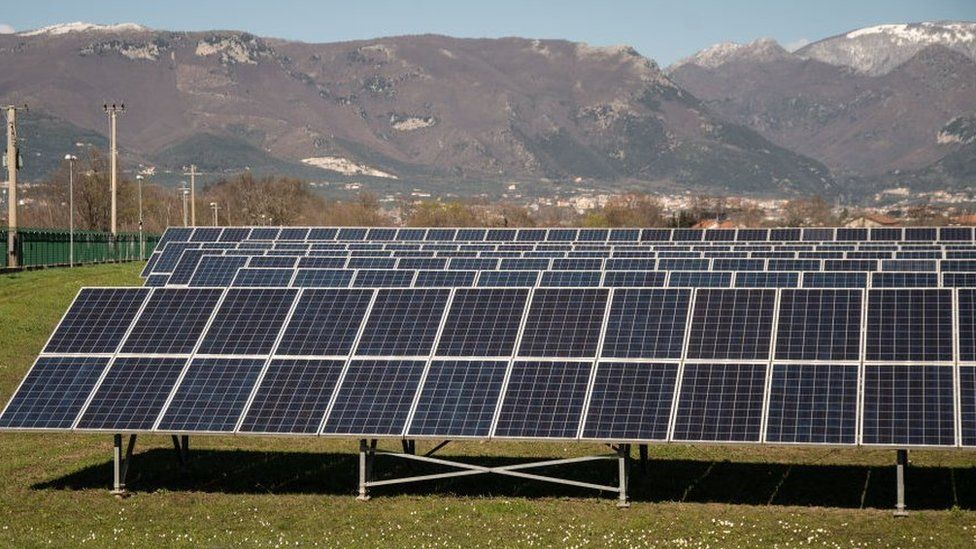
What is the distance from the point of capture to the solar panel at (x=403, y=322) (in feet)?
81.3

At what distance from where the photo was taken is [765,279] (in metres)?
41.4

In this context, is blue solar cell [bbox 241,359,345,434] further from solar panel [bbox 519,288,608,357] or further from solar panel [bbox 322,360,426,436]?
solar panel [bbox 519,288,608,357]

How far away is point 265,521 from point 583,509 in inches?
180

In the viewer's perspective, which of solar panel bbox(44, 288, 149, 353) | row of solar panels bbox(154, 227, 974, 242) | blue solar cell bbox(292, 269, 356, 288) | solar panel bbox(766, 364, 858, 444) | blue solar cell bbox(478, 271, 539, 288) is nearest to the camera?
solar panel bbox(766, 364, 858, 444)

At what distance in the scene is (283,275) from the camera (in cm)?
4541

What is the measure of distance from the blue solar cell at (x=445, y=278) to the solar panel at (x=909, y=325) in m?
20.3

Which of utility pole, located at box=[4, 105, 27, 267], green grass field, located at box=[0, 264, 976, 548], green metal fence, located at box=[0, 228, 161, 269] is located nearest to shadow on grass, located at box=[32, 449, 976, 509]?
green grass field, located at box=[0, 264, 976, 548]

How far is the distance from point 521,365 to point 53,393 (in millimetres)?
7327

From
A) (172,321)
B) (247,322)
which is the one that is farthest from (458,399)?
(172,321)

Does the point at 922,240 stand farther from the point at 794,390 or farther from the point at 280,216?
the point at 280,216

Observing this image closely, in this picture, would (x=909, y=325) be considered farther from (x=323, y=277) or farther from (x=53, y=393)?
(x=323, y=277)

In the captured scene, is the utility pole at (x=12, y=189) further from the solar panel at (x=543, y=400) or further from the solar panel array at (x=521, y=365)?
the solar panel at (x=543, y=400)

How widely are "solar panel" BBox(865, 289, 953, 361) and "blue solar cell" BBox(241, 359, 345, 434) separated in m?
8.08

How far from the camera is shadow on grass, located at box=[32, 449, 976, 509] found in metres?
23.8
